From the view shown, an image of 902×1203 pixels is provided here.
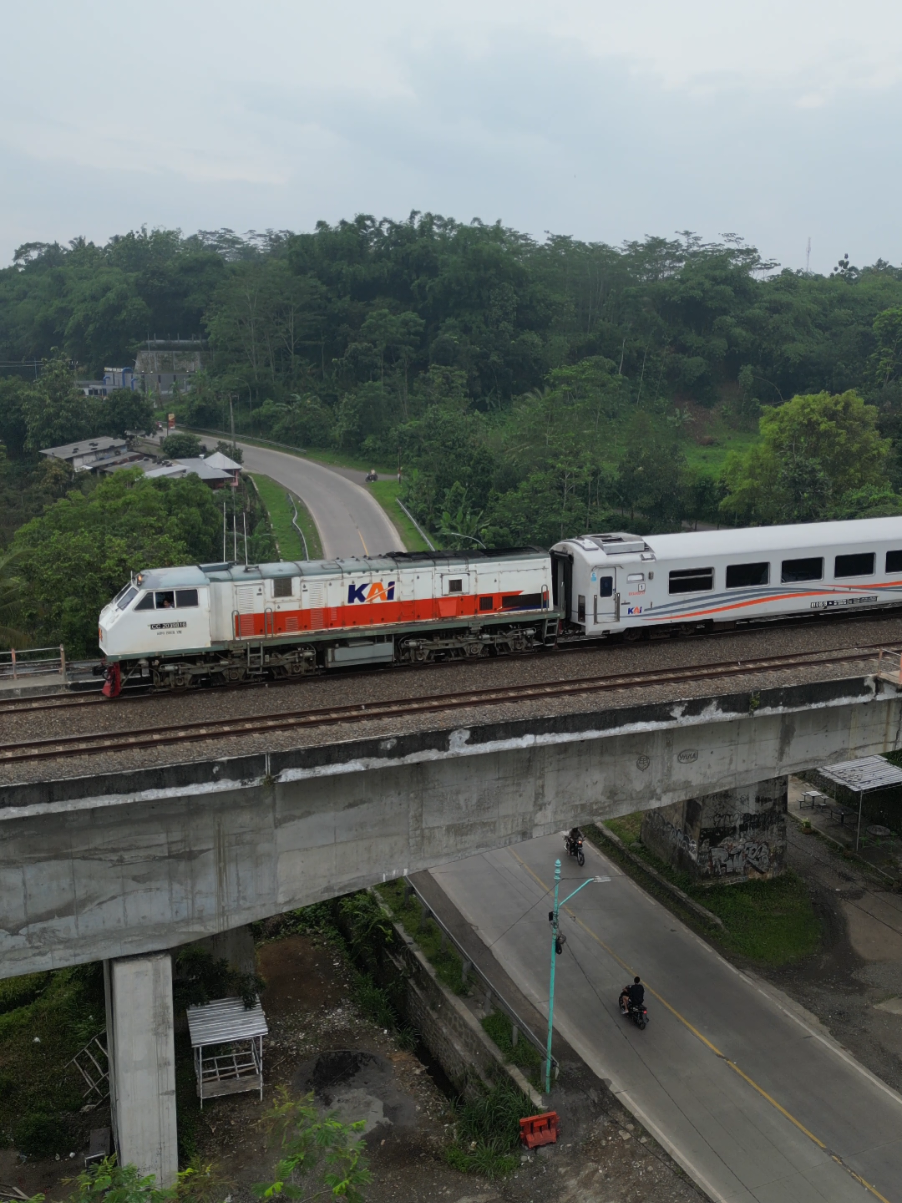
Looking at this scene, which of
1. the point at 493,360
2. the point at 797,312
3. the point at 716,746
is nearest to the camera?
the point at 716,746

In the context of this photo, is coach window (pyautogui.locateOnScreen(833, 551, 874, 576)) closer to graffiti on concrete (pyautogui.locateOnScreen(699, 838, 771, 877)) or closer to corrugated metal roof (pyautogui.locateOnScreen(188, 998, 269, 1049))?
graffiti on concrete (pyautogui.locateOnScreen(699, 838, 771, 877))

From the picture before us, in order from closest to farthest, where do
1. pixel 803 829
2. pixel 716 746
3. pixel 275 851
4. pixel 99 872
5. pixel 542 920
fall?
pixel 99 872 → pixel 275 851 → pixel 716 746 → pixel 542 920 → pixel 803 829

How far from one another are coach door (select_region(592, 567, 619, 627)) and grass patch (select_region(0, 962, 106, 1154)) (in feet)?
55.1

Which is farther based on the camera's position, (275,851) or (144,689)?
(144,689)

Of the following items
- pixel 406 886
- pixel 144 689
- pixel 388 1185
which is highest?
pixel 144 689

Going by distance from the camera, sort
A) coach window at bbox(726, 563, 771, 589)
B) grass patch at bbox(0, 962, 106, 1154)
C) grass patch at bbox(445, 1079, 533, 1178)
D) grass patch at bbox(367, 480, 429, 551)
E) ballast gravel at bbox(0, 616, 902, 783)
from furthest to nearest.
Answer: grass patch at bbox(367, 480, 429, 551) → coach window at bbox(726, 563, 771, 589) → grass patch at bbox(0, 962, 106, 1154) → grass patch at bbox(445, 1079, 533, 1178) → ballast gravel at bbox(0, 616, 902, 783)

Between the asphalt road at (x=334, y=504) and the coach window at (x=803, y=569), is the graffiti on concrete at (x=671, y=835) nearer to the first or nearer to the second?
the coach window at (x=803, y=569)

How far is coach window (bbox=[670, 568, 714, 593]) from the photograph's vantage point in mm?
28438

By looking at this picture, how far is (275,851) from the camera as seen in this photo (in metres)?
19.1

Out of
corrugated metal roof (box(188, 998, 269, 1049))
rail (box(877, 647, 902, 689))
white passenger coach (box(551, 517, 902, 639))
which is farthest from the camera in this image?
white passenger coach (box(551, 517, 902, 639))

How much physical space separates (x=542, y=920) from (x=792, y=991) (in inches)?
277

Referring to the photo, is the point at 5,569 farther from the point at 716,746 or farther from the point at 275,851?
the point at 716,746

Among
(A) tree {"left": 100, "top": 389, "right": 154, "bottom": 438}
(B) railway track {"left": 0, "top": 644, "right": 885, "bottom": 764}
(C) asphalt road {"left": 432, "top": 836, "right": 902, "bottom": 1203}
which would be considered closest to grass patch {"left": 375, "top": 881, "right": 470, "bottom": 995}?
(C) asphalt road {"left": 432, "top": 836, "right": 902, "bottom": 1203}

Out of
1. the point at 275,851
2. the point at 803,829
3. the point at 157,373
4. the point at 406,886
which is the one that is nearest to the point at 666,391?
the point at 157,373
